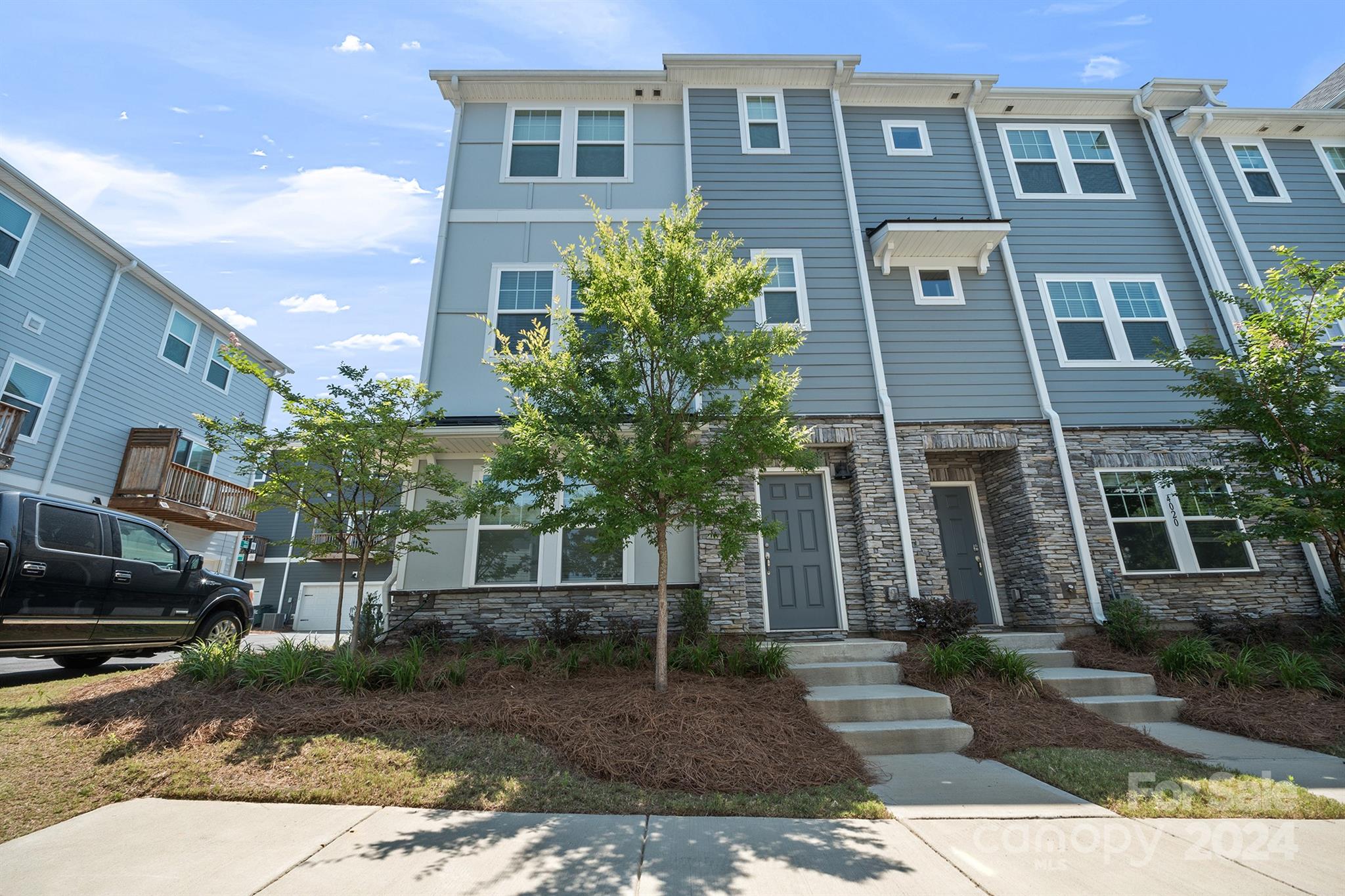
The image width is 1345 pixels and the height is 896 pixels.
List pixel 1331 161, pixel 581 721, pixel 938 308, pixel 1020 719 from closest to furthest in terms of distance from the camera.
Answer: pixel 581 721
pixel 1020 719
pixel 938 308
pixel 1331 161

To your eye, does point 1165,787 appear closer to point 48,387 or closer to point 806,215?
point 806,215

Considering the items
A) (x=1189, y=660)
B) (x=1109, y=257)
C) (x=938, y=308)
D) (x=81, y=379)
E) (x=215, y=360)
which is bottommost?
(x=1189, y=660)

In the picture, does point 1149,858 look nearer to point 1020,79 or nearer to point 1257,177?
point 1020,79

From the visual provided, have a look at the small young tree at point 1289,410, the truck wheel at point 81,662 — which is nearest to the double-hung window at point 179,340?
the truck wheel at point 81,662

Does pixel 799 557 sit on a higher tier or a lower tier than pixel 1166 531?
lower

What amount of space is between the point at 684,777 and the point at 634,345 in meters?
3.93

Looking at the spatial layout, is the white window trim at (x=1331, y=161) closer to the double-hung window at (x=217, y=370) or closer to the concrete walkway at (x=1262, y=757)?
the concrete walkway at (x=1262, y=757)

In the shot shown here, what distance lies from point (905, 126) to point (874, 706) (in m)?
10.7

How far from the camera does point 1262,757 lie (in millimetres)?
4461

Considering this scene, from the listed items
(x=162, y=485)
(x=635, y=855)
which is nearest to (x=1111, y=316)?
(x=635, y=855)

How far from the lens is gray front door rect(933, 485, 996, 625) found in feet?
29.2

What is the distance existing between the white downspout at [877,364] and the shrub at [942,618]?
1.27 ft

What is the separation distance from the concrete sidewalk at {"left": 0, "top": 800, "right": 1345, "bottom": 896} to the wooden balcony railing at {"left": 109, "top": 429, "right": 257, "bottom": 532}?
11.8m

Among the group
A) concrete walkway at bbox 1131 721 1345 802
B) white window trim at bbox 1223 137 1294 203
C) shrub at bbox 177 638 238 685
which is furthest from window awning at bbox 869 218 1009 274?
shrub at bbox 177 638 238 685
